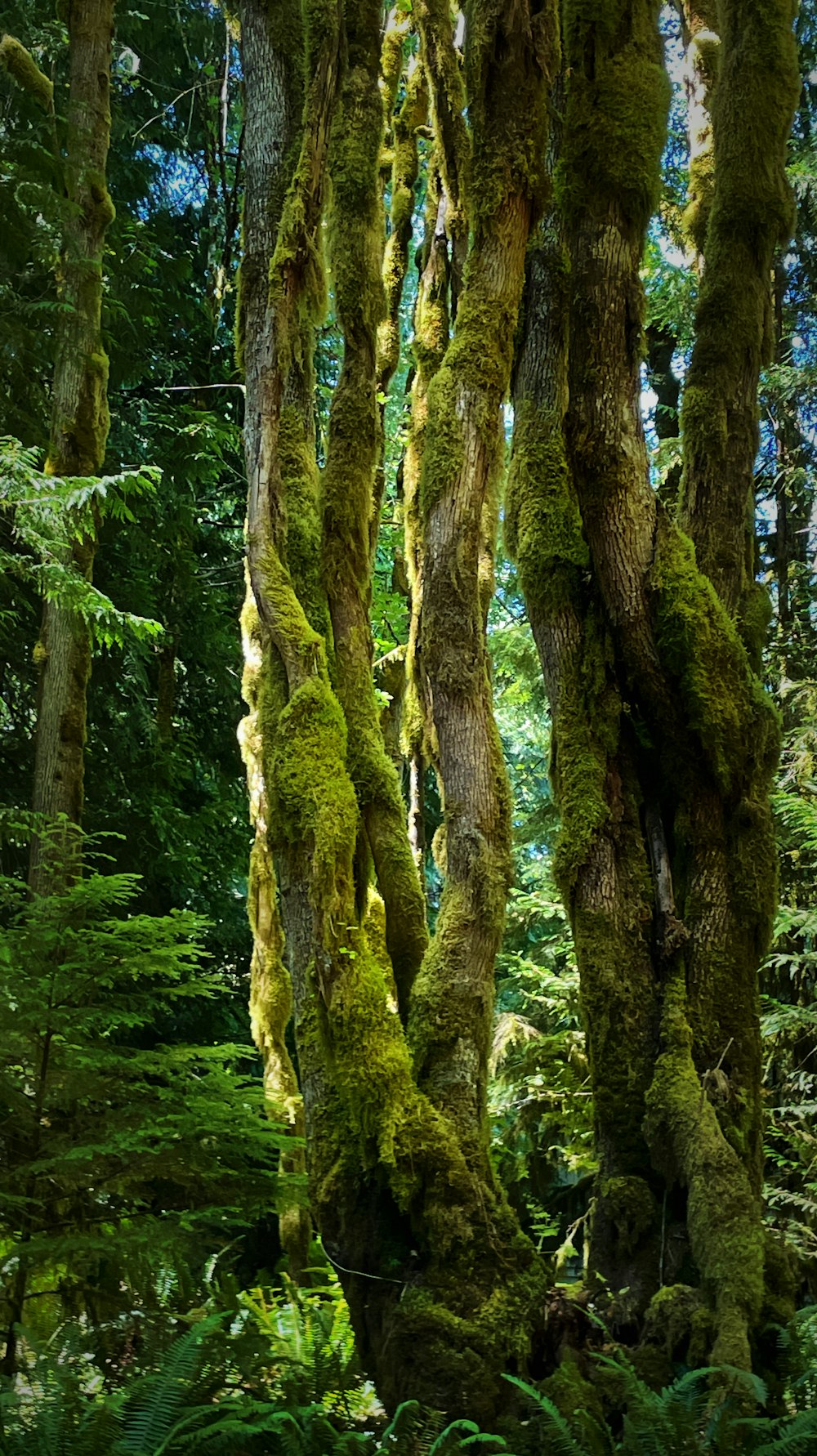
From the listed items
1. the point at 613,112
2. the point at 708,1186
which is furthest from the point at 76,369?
the point at 708,1186

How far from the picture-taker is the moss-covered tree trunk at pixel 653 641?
4.80 m

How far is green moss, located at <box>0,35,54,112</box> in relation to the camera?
8.08 metres

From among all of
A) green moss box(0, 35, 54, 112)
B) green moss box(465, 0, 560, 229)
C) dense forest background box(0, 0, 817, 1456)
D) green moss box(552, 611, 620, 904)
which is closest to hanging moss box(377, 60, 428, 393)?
dense forest background box(0, 0, 817, 1456)

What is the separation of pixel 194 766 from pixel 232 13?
7.11 m

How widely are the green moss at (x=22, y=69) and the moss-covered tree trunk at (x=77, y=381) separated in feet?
0.78

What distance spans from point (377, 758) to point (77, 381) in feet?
13.6

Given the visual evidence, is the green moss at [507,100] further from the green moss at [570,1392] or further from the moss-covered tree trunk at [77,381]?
the green moss at [570,1392]

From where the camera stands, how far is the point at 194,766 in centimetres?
1305

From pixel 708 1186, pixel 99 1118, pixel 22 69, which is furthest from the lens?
pixel 22 69

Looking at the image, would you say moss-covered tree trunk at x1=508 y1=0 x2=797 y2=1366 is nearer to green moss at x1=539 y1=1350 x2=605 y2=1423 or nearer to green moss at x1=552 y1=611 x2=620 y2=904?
green moss at x1=552 y1=611 x2=620 y2=904

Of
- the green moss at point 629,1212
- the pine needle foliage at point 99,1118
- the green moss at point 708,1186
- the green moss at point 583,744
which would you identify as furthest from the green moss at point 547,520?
the green moss at point 629,1212

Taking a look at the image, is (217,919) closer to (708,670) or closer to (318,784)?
(318,784)

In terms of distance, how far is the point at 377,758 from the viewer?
5.17m

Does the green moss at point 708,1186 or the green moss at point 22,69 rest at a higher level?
the green moss at point 22,69
